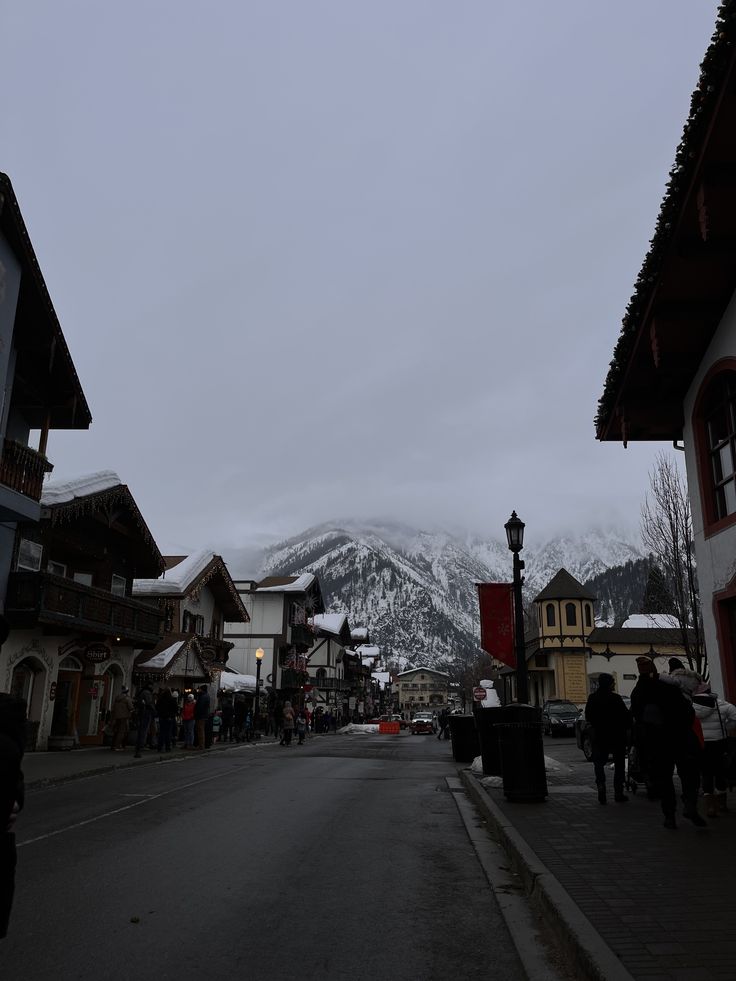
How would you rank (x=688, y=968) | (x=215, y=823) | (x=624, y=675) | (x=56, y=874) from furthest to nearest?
(x=624, y=675)
(x=215, y=823)
(x=56, y=874)
(x=688, y=968)

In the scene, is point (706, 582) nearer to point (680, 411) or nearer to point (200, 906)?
point (680, 411)

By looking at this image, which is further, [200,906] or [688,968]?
[200,906]

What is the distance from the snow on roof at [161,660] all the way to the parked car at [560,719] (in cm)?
1705

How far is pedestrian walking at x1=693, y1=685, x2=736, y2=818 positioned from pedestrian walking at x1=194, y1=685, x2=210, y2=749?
60.6ft

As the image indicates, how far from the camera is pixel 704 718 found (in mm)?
9508

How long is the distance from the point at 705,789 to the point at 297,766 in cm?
1220

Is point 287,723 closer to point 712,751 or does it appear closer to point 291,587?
point 712,751

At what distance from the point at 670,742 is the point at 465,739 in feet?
44.1

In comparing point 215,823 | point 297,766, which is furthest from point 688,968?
point 297,766

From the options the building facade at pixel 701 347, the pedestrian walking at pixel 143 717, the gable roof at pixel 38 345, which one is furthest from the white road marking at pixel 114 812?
the gable roof at pixel 38 345

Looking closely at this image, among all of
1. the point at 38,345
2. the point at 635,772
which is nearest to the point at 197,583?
the point at 38,345

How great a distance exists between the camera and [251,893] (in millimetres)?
6410

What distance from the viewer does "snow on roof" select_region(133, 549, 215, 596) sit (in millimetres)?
34219

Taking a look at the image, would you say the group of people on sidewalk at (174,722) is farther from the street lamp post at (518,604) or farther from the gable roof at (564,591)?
the gable roof at (564,591)
